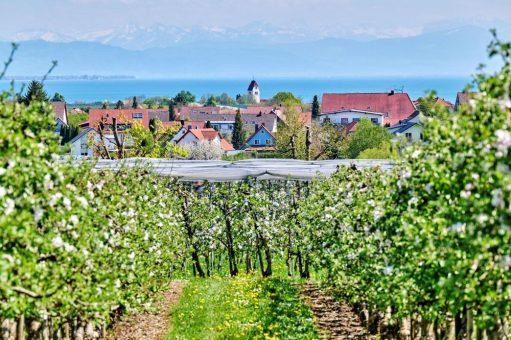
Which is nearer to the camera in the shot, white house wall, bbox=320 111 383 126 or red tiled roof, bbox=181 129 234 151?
red tiled roof, bbox=181 129 234 151

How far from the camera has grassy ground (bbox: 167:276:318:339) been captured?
43.8ft

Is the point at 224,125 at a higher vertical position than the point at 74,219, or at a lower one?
higher

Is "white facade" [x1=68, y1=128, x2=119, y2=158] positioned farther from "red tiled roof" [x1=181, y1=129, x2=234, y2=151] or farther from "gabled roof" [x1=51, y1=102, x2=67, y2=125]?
"gabled roof" [x1=51, y1=102, x2=67, y2=125]

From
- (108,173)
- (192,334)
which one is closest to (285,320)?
(192,334)

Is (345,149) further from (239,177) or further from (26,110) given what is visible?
(26,110)

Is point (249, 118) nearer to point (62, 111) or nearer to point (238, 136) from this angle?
point (62, 111)

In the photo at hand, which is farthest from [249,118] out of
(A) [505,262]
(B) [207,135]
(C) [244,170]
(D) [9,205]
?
(A) [505,262]

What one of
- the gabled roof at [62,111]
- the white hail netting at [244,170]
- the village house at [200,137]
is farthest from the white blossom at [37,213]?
the gabled roof at [62,111]

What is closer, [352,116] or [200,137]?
[200,137]

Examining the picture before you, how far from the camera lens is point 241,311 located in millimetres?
15336

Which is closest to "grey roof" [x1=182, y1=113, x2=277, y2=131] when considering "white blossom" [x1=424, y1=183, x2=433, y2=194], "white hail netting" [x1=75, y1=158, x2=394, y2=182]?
"white hail netting" [x1=75, y1=158, x2=394, y2=182]

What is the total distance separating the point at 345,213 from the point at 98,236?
4.84 metres

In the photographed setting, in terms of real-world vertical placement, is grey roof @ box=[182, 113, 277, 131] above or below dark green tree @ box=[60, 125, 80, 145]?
above

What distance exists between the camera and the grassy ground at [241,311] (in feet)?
43.8
